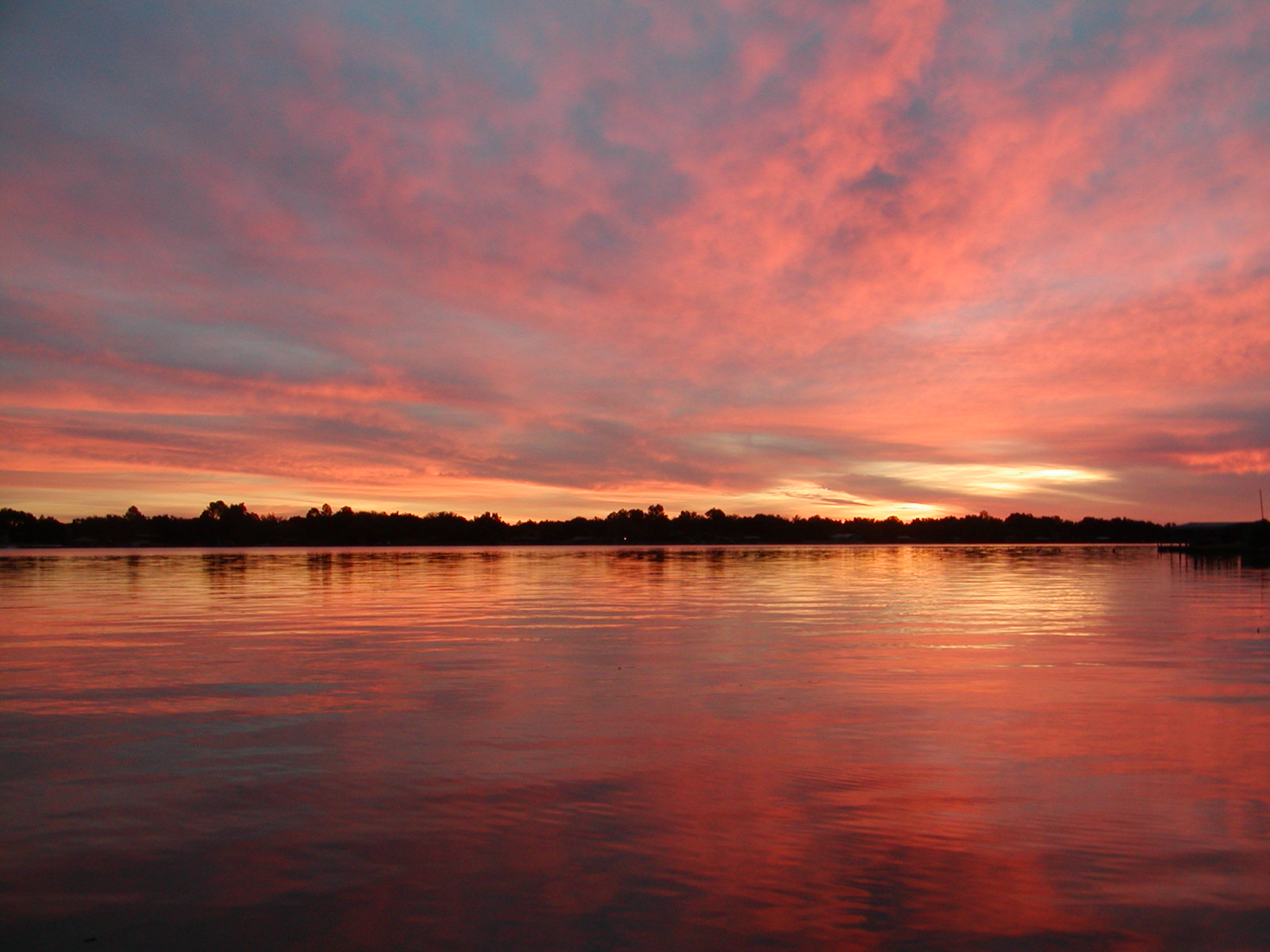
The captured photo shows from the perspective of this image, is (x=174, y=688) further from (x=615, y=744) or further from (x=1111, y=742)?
(x=1111, y=742)

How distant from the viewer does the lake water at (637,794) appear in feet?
25.2

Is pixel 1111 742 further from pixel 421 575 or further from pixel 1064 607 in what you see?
pixel 421 575

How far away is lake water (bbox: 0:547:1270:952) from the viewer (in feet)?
25.2

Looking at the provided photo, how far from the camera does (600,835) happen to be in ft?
31.7

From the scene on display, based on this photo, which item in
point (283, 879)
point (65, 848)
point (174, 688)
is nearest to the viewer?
point (283, 879)

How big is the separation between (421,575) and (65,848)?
204 feet

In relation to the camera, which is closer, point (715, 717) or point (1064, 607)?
point (715, 717)

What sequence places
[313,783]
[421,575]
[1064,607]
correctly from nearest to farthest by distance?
[313,783] < [1064,607] < [421,575]

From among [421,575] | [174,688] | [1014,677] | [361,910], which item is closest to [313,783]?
[361,910]

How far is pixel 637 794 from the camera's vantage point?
36.6ft

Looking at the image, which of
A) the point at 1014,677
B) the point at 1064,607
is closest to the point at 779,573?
the point at 1064,607

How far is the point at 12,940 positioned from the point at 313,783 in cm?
440

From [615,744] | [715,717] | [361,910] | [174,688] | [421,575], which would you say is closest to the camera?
[361,910]

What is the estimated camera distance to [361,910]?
7828 mm
